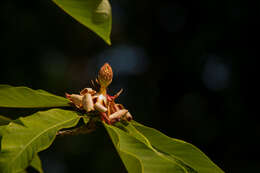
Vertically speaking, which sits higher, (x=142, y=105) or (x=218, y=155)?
(x=142, y=105)

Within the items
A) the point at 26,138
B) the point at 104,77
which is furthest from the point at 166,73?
the point at 26,138

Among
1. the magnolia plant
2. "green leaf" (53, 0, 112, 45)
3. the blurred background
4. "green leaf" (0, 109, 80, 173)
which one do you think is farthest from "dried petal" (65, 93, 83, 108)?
the blurred background

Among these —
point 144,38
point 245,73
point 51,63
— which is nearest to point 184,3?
point 144,38

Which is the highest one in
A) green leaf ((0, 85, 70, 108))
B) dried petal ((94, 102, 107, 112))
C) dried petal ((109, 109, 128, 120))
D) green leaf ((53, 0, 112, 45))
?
green leaf ((53, 0, 112, 45))

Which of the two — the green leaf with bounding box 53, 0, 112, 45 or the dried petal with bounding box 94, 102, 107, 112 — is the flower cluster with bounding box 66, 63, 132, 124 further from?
the green leaf with bounding box 53, 0, 112, 45

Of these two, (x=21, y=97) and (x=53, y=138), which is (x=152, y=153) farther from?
(x=21, y=97)

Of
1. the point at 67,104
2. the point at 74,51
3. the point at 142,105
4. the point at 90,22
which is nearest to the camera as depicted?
the point at 90,22

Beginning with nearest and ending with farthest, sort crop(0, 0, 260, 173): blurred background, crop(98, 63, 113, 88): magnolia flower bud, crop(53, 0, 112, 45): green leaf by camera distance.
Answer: crop(53, 0, 112, 45): green leaf
crop(98, 63, 113, 88): magnolia flower bud
crop(0, 0, 260, 173): blurred background

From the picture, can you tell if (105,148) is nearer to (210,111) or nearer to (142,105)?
(142,105)

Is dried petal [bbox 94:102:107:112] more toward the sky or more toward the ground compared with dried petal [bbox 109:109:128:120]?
more toward the sky
